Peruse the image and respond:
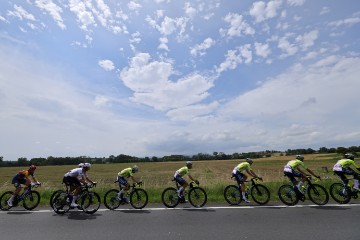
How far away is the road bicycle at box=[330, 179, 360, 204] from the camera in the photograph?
10.2 metres

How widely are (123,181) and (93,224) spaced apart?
3064mm

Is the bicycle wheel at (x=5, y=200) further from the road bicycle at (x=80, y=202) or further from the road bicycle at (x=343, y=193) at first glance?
the road bicycle at (x=343, y=193)

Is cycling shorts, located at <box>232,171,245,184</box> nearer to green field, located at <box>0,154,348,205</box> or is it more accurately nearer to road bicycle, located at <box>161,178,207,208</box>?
green field, located at <box>0,154,348,205</box>

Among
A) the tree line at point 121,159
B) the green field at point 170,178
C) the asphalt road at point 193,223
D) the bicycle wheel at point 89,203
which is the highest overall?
the tree line at point 121,159

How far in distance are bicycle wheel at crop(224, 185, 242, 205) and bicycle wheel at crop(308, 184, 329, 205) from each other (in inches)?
95.0

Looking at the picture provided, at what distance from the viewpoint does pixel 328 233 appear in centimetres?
645

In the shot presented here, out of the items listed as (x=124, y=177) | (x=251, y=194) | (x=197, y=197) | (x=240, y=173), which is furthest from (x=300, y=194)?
(x=124, y=177)

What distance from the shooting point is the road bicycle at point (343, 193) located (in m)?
10.2

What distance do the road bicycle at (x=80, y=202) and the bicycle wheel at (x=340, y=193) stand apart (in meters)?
8.08

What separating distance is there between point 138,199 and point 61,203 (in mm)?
2560

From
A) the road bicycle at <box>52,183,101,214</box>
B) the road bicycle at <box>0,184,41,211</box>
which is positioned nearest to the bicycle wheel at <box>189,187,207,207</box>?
the road bicycle at <box>52,183,101,214</box>

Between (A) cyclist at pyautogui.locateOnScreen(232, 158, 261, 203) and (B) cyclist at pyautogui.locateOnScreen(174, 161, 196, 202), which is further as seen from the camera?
(A) cyclist at pyautogui.locateOnScreen(232, 158, 261, 203)

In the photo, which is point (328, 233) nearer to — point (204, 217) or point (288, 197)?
point (204, 217)

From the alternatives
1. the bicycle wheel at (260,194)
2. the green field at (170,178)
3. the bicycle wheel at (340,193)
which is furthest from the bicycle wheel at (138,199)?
the bicycle wheel at (340,193)
